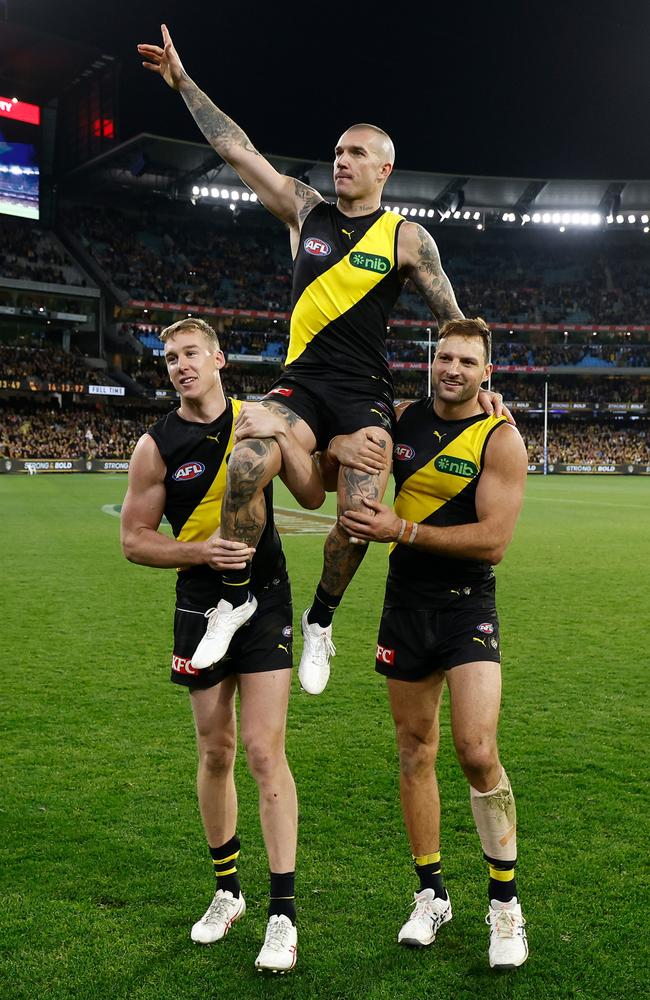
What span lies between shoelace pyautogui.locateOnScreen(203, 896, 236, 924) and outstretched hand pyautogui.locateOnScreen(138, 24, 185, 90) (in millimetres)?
4181

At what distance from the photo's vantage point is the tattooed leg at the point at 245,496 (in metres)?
3.76

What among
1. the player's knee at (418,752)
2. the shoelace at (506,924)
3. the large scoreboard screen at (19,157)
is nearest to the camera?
the shoelace at (506,924)

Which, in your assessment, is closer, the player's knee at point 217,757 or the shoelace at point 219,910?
the shoelace at point 219,910

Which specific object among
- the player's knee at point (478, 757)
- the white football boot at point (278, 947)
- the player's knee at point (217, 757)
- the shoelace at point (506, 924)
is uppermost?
the player's knee at point (478, 757)

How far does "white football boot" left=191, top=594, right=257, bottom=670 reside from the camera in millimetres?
3621

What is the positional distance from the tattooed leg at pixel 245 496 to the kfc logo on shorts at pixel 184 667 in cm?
62

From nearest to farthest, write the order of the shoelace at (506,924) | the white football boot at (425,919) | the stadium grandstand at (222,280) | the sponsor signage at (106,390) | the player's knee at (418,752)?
the shoelace at (506,924), the white football boot at (425,919), the player's knee at (418,752), the sponsor signage at (106,390), the stadium grandstand at (222,280)

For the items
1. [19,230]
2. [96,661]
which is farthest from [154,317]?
[96,661]

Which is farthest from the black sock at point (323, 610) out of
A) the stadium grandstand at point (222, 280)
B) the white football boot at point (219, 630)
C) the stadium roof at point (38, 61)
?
the stadium roof at point (38, 61)

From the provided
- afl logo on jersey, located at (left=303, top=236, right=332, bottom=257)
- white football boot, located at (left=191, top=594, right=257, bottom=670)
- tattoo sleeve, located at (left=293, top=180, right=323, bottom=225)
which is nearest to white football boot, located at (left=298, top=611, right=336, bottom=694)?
white football boot, located at (left=191, top=594, right=257, bottom=670)

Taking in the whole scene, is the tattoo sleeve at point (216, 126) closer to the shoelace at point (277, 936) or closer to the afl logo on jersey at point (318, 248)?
the afl logo on jersey at point (318, 248)

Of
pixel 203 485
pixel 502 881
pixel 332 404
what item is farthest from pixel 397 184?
pixel 502 881

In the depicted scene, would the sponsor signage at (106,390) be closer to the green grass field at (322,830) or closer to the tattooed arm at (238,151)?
the green grass field at (322,830)

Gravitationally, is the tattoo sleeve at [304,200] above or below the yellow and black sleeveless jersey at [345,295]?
above
